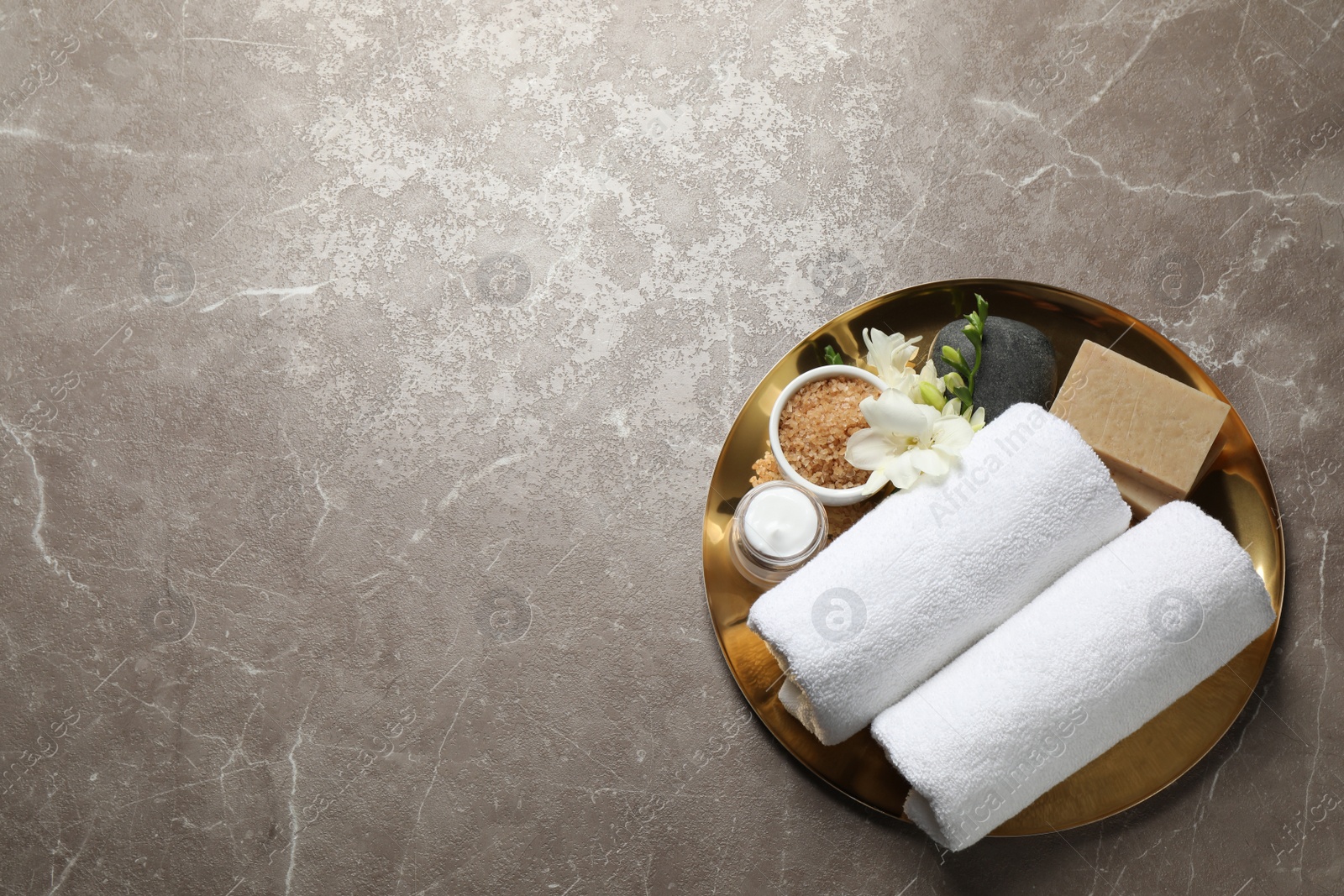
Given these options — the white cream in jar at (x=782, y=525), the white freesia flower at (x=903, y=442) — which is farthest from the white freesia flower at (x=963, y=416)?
the white cream in jar at (x=782, y=525)

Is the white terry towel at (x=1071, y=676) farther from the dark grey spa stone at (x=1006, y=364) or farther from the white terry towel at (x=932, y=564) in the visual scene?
the dark grey spa stone at (x=1006, y=364)

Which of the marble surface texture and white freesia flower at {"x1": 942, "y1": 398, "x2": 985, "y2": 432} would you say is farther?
the marble surface texture

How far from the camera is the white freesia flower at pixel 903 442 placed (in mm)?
654

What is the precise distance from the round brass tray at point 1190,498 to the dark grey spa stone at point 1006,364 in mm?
28

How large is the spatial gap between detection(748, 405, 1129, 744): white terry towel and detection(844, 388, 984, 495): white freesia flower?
0.01 m

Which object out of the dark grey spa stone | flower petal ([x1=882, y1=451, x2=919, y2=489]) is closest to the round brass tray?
the dark grey spa stone

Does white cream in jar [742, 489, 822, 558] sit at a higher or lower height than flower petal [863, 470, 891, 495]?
lower

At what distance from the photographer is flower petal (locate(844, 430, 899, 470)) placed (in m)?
0.67

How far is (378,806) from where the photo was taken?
2.69 ft

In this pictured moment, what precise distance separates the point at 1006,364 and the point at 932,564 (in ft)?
0.61

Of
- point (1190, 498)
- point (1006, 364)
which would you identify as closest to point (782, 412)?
point (1006, 364)

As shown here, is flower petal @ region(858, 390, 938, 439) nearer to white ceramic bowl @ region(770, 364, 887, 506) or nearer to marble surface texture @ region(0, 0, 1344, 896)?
white ceramic bowl @ region(770, 364, 887, 506)

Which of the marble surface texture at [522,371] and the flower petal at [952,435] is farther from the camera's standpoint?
the marble surface texture at [522,371]

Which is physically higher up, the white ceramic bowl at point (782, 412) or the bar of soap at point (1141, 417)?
the bar of soap at point (1141, 417)
